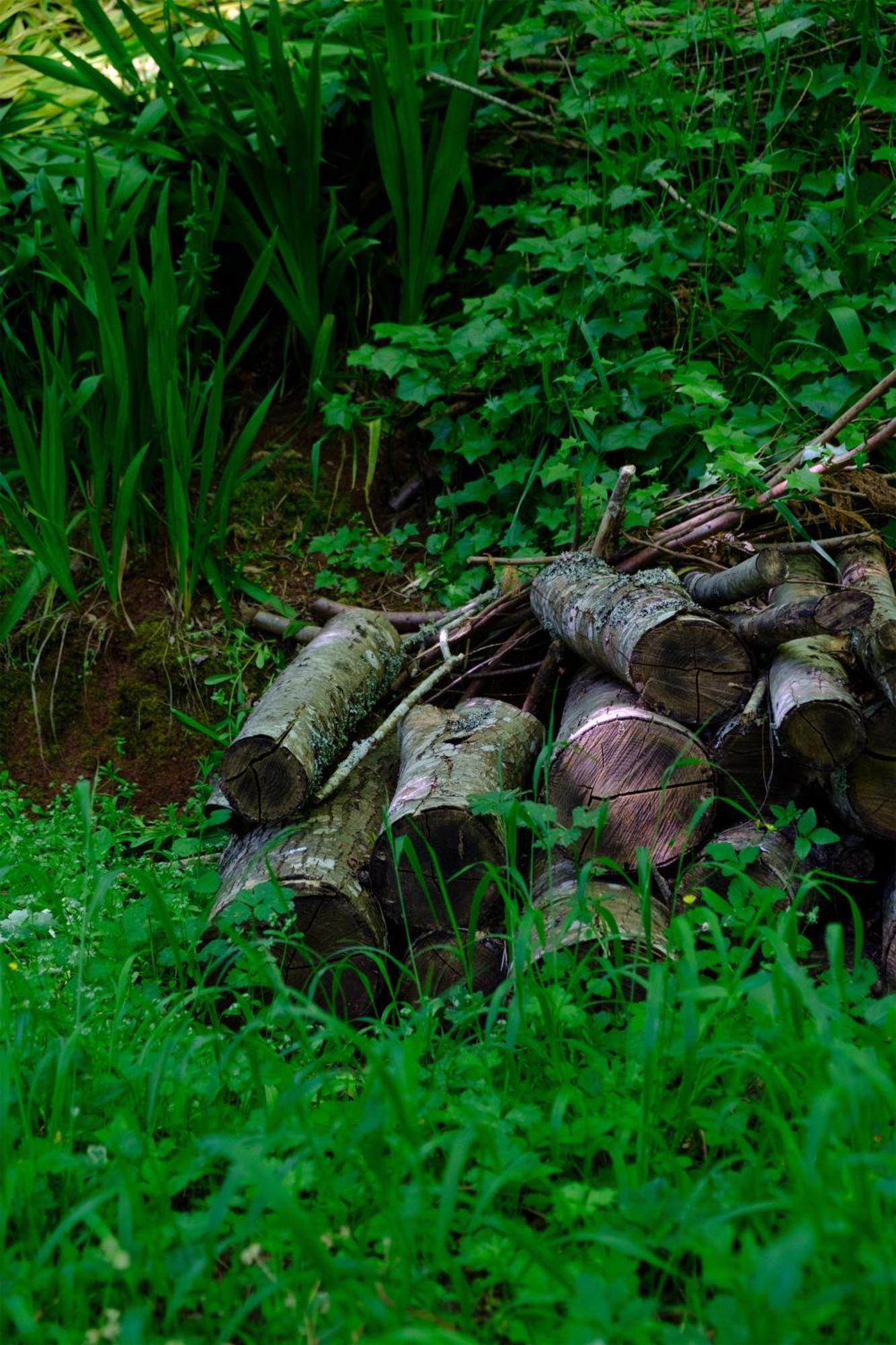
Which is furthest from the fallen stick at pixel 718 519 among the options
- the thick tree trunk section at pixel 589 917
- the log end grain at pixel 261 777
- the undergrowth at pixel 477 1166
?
the undergrowth at pixel 477 1166

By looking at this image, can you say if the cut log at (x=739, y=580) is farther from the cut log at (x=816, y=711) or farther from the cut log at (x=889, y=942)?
the cut log at (x=889, y=942)

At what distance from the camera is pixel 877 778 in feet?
6.81

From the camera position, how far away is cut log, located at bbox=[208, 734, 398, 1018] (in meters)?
2.15

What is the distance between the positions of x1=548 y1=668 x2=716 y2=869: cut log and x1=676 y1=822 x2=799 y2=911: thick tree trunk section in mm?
55

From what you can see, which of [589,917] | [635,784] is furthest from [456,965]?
[635,784]

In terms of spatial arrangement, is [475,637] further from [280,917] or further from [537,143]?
[537,143]

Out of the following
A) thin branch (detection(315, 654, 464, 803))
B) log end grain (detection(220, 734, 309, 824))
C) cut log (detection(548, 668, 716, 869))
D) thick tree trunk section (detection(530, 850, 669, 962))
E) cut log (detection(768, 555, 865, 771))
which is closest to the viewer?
thick tree trunk section (detection(530, 850, 669, 962))

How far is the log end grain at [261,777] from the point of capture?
237cm

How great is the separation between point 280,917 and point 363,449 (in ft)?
7.07

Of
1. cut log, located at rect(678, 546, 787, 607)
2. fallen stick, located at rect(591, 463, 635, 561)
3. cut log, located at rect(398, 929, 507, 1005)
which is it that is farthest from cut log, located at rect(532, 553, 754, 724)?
cut log, located at rect(398, 929, 507, 1005)

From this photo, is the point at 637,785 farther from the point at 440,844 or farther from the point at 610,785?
the point at 440,844

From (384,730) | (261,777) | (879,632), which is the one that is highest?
(879,632)

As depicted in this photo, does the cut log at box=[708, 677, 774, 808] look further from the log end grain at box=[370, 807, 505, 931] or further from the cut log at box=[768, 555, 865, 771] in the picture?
the log end grain at box=[370, 807, 505, 931]

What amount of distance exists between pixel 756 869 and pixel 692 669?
399mm
